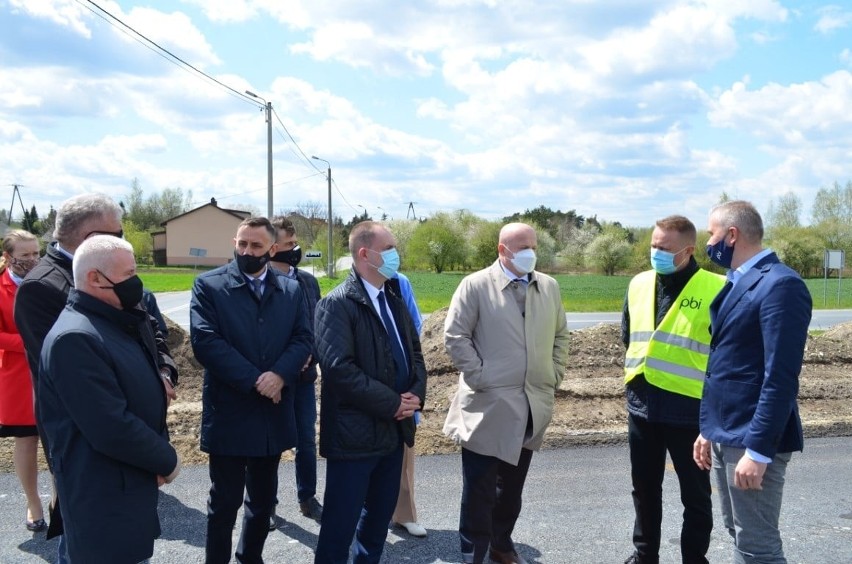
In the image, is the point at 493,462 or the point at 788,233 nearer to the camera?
the point at 493,462

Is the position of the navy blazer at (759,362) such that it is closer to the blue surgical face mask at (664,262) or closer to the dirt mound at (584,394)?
the blue surgical face mask at (664,262)

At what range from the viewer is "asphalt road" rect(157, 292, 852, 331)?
2185 centimetres

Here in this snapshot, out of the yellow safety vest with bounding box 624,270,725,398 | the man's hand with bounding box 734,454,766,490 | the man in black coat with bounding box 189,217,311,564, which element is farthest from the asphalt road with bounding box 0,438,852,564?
the man's hand with bounding box 734,454,766,490

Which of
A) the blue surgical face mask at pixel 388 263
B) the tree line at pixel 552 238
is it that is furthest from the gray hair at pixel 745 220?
the tree line at pixel 552 238

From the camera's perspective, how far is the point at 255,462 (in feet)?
12.7

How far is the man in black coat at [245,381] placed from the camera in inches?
147

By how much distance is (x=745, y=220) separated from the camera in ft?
11.0

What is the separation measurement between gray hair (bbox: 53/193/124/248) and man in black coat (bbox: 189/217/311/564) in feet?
2.18

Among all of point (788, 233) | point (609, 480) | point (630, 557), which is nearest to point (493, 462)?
point (630, 557)

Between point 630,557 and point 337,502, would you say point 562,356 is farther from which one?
point 337,502

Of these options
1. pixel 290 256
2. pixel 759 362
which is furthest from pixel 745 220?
pixel 290 256

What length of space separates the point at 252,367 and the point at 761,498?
2664 millimetres

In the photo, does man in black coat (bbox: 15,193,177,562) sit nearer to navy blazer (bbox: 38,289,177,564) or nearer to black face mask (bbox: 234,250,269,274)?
navy blazer (bbox: 38,289,177,564)

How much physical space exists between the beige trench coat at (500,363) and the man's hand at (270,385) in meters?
1.09
